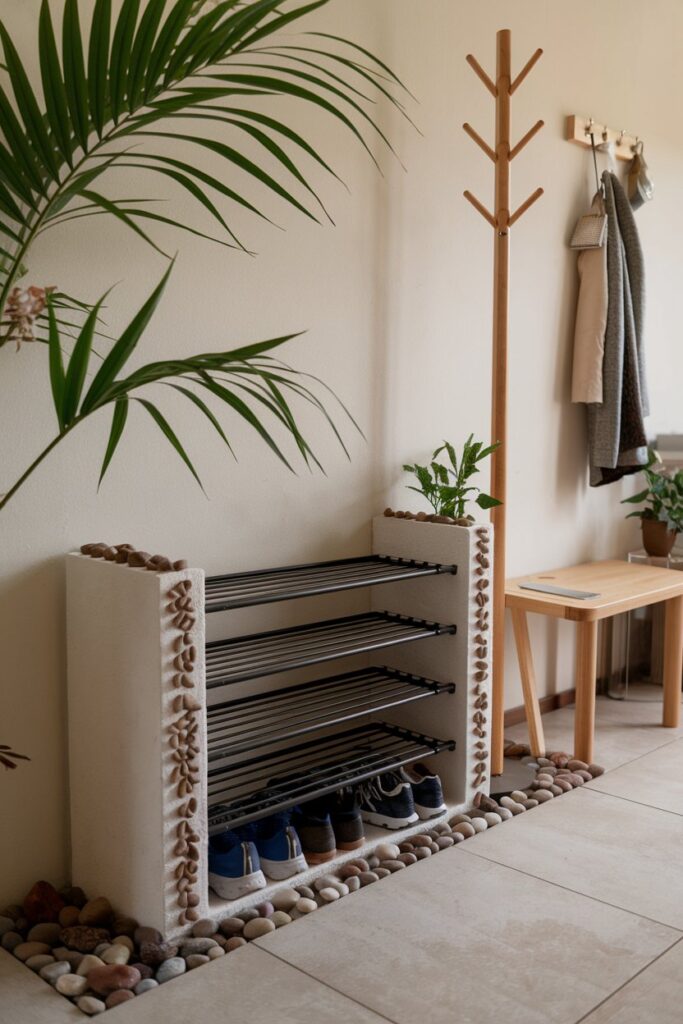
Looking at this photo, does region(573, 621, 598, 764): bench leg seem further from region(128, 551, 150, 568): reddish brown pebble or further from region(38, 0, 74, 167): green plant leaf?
region(38, 0, 74, 167): green plant leaf

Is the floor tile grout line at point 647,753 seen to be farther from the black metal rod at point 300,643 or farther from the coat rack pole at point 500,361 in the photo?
the black metal rod at point 300,643

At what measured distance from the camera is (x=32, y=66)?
207cm

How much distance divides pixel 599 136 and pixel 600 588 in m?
1.67

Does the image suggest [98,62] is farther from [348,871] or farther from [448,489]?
[348,871]

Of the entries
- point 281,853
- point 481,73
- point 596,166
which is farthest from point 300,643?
point 596,166

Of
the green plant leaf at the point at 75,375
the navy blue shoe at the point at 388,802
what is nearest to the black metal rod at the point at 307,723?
the navy blue shoe at the point at 388,802

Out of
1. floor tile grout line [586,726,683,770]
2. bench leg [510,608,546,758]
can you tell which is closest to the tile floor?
floor tile grout line [586,726,683,770]

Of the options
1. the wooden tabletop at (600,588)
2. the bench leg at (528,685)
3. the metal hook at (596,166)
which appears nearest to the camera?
the wooden tabletop at (600,588)

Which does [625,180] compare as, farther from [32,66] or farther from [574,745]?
[32,66]

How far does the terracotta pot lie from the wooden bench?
0.14 metres

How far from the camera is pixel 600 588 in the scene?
326cm

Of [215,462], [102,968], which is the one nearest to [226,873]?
[102,968]

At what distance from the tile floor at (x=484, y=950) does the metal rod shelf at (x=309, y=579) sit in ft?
2.31

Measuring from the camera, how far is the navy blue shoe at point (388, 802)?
8.30ft
